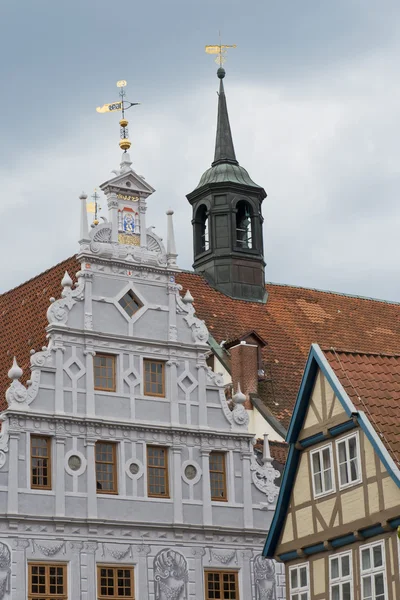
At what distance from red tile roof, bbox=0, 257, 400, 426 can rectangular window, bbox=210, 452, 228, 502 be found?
5.85 meters

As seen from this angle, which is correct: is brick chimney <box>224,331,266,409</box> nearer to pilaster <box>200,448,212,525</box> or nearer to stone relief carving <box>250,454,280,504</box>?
stone relief carving <box>250,454,280,504</box>

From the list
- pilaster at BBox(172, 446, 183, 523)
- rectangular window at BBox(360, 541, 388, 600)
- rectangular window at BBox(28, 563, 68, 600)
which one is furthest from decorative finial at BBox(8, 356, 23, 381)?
rectangular window at BBox(360, 541, 388, 600)

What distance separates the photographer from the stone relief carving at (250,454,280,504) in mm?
47969

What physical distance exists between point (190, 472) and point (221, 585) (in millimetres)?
3395

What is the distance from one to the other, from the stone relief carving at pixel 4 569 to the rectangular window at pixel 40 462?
1.98 m

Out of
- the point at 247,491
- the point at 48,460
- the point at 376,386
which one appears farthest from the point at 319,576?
the point at 247,491

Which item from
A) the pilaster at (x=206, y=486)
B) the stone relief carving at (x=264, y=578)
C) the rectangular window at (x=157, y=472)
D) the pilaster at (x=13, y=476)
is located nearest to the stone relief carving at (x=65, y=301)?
the pilaster at (x=13, y=476)

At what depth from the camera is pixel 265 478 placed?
48188 millimetres

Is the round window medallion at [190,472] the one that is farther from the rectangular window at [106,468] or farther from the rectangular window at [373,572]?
the rectangular window at [373,572]

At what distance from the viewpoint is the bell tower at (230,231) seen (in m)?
62.3

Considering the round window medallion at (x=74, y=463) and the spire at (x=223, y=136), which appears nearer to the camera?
the round window medallion at (x=74, y=463)

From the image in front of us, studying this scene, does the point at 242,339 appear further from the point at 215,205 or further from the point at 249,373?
the point at 215,205

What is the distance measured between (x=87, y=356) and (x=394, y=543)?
13.8m

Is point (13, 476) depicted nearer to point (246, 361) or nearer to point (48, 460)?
point (48, 460)
